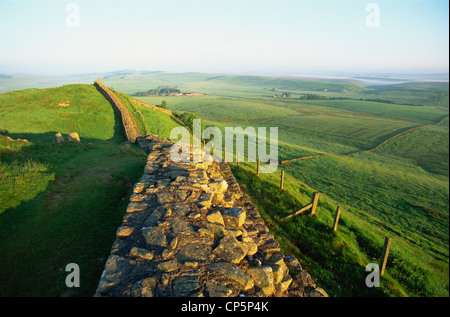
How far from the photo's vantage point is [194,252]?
434cm

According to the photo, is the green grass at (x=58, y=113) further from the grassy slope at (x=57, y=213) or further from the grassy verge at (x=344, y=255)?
the grassy verge at (x=344, y=255)

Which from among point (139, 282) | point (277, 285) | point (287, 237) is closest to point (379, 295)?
point (287, 237)

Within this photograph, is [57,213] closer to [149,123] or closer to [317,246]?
[317,246]

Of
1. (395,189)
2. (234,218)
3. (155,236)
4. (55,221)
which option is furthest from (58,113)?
(395,189)

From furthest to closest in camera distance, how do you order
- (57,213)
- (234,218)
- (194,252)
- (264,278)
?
(57,213) → (234,218) → (194,252) → (264,278)

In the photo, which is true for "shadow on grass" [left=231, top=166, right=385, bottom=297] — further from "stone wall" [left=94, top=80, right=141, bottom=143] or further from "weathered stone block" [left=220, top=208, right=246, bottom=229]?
"stone wall" [left=94, top=80, right=141, bottom=143]

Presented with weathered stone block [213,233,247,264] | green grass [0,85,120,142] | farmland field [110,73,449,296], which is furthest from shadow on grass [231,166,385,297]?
green grass [0,85,120,142]

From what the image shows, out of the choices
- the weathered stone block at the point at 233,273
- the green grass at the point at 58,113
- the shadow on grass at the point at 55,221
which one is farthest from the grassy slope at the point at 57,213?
the green grass at the point at 58,113

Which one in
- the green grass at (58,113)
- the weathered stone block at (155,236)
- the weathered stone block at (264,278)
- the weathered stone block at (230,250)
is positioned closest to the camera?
the weathered stone block at (264,278)

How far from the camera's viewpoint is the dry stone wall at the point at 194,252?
11.8 feet

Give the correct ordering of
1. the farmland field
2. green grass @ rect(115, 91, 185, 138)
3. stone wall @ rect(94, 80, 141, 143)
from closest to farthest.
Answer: the farmland field, stone wall @ rect(94, 80, 141, 143), green grass @ rect(115, 91, 185, 138)

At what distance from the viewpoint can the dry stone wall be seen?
11.8 ft

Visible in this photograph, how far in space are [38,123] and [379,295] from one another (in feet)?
126
